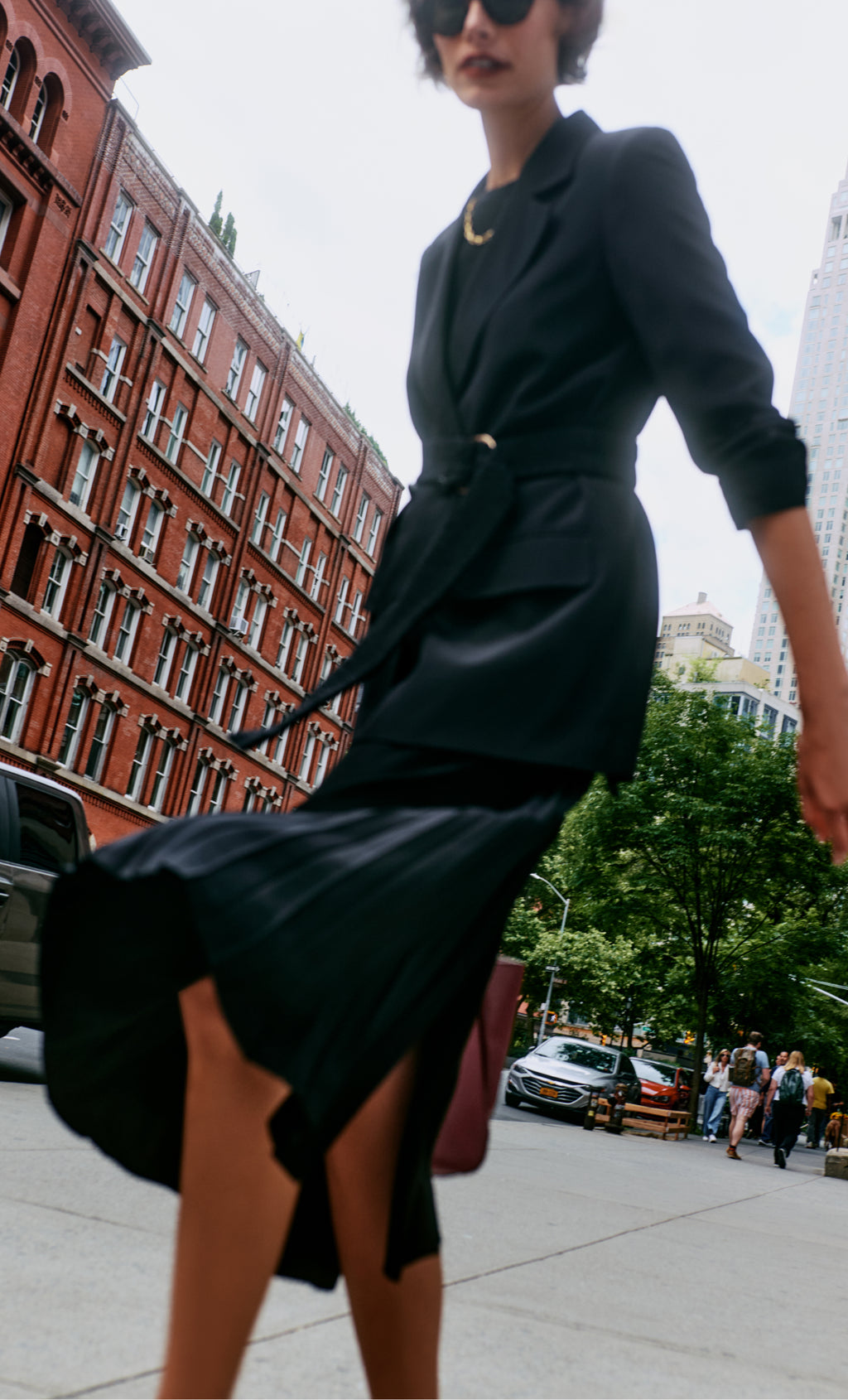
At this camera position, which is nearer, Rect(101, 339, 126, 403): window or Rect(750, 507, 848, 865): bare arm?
Rect(750, 507, 848, 865): bare arm

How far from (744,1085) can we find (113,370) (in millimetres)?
23188

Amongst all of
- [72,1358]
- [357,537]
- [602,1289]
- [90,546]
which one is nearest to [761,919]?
[90,546]

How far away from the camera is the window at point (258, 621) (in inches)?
1690

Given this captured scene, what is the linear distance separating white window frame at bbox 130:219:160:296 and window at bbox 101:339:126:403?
66.3 inches

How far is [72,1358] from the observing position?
2.45 metres

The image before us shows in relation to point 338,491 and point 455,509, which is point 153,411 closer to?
point 338,491

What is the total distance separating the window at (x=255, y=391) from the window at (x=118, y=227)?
24.8 ft

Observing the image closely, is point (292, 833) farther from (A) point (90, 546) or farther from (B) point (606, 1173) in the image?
(A) point (90, 546)

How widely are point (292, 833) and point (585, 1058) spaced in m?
26.9

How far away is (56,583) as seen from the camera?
107 ft

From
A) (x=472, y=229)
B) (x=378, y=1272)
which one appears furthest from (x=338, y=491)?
(x=378, y=1272)

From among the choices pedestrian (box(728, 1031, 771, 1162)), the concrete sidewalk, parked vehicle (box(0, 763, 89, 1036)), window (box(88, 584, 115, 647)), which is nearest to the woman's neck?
the concrete sidewalk

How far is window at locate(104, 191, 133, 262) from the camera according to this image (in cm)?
3428

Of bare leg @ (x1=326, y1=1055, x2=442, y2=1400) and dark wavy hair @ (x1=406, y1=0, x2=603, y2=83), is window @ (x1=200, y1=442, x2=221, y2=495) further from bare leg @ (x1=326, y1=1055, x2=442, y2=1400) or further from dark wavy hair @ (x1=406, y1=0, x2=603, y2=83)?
bare leg @ (x1=326, y1=1055, x2=442, y2=1400)
